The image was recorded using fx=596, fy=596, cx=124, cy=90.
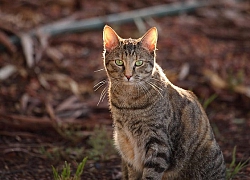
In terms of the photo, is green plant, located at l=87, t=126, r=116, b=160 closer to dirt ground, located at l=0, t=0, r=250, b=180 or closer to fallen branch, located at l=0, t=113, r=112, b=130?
dirt ground, located at l=0, t=0, r=250, b=180

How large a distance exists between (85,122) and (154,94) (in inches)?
71.7

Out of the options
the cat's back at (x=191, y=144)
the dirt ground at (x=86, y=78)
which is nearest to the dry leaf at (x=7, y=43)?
the dirt ground at (x=86, y=78)

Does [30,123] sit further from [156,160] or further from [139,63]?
[156,160]

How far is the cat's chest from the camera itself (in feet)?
16.1

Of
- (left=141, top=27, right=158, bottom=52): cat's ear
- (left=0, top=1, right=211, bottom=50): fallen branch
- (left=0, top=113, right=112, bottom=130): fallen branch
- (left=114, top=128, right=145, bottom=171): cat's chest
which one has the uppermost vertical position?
(left=141, top=27, right=158, bottom=52): cat's ear

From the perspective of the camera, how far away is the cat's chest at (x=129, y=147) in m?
4.89

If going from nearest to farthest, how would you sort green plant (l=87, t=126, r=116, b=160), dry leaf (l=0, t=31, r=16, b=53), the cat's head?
the cat's head → green plant (l=87, t=126, r=116, b=160) → dry leaf (l=0, t=31, r=16, b=53)

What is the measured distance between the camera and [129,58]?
488cm

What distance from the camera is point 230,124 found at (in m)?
6.79

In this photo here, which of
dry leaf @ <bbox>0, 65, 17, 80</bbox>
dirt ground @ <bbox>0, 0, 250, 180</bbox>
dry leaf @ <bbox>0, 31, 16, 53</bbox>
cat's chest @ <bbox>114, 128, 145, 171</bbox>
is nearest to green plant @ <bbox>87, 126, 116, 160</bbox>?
dirt ground @ <bbox>0, 0, 250, 180</bbox>

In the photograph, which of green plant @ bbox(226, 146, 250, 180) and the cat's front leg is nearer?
the cat's front leg

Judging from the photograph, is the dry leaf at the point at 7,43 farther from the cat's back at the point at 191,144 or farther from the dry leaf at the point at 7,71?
Answer: the cat's back at the point at 191,144

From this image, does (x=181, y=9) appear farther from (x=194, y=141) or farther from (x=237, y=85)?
(x=194, y=141)

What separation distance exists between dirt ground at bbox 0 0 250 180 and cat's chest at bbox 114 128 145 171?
1.61 ft
